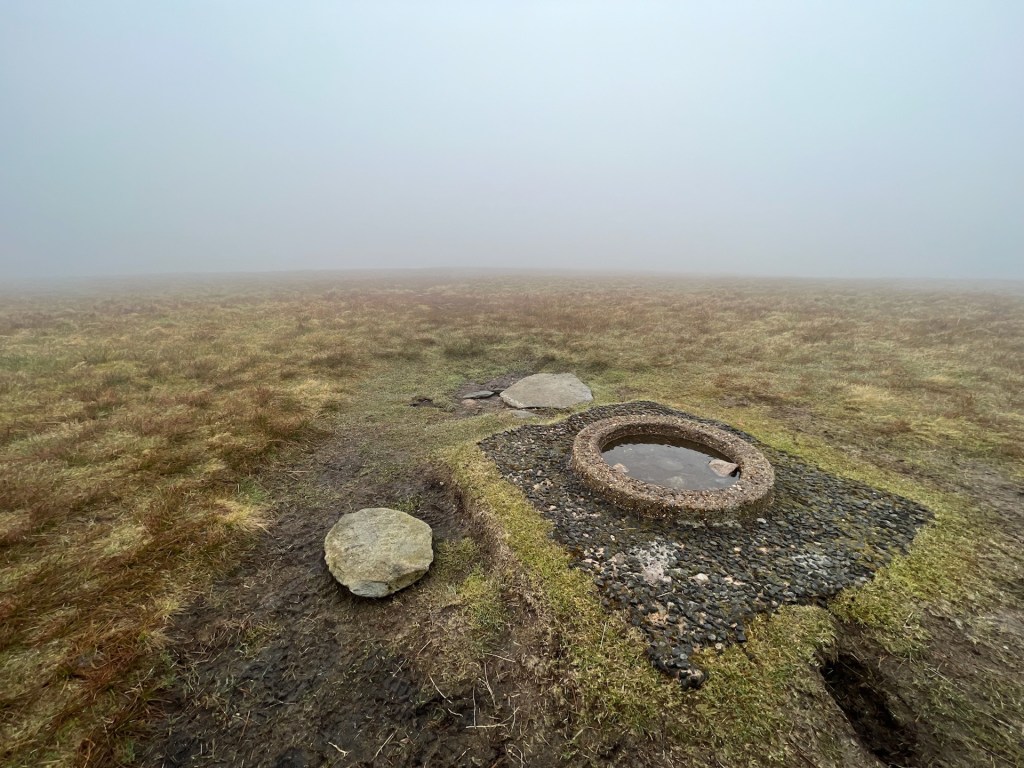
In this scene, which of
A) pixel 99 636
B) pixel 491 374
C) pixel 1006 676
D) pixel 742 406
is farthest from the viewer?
pixel 491 374

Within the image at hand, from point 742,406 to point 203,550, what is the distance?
1488 cm

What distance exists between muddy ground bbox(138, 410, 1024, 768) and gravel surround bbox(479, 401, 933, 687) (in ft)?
3.28

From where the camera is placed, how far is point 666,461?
31.2ft

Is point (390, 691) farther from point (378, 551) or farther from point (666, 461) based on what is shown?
point (666, 461)

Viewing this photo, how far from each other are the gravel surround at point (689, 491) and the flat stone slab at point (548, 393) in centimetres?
377

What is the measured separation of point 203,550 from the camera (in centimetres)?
698

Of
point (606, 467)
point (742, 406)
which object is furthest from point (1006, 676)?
point (742, 406)

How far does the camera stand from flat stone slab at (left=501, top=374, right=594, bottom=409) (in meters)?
13.7

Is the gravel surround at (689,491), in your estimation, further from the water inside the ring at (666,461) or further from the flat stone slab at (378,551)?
the flat stone slab at (378,551)

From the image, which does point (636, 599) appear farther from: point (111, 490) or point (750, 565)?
point (111, 490)

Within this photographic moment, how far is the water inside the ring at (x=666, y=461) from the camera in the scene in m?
8.73

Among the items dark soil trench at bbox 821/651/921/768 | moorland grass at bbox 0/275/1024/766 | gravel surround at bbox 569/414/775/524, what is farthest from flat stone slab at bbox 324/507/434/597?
dark soil trench at bbox 821/651/921/768

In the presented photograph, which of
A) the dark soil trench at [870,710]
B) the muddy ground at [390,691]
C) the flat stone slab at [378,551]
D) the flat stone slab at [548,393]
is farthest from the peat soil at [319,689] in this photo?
the flat stone slab at [548,393]

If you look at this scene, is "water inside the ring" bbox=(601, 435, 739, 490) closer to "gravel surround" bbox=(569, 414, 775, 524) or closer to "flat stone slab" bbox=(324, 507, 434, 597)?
"gravel surround" bbox=(569, 414, 775, 524)
